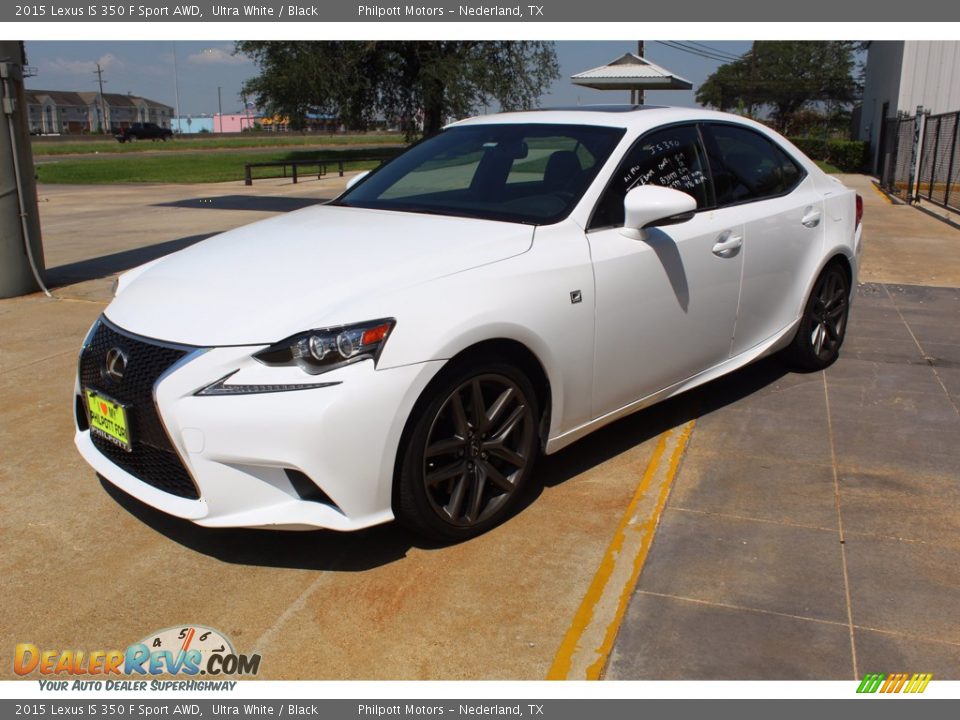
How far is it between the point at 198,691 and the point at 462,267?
1.73 m

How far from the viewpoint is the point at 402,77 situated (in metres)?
35.4

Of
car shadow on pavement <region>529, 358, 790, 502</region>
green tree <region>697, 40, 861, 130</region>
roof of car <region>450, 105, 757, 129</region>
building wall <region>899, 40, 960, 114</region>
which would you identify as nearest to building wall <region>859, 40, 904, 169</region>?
building wall <region>899, 40, 960, 114</region>

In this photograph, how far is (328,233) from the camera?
12.9 ft

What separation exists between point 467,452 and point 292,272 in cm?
97

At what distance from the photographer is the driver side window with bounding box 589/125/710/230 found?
4.07m

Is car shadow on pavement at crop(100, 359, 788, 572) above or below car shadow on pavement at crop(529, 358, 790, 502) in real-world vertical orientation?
below

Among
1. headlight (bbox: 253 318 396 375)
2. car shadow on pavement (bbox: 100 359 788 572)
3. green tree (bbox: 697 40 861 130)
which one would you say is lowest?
car shadow on pavement (bbox: 100 359 788 572)

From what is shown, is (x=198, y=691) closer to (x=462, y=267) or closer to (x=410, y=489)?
(x=410, y=489)

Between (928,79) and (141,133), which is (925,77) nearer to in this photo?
(928,79)

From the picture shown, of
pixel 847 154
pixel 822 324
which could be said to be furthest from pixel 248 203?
pixel 847 154

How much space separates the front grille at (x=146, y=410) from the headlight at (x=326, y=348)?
0.35m

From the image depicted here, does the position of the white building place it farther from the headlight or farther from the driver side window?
the headlight

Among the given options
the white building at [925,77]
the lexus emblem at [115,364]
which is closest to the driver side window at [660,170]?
the lexus emblem at [115,364]

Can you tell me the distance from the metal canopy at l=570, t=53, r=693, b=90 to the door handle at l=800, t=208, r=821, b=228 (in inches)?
393
